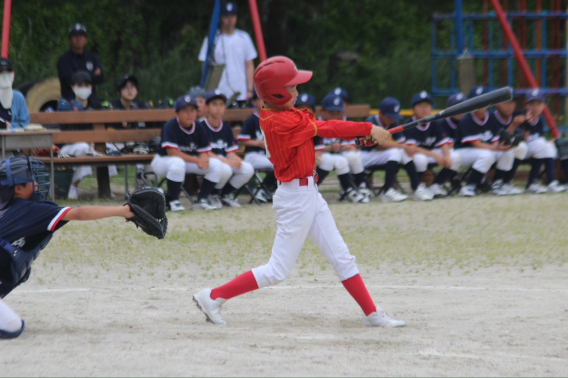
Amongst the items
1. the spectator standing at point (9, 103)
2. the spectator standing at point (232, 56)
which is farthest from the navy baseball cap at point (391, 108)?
the spectator standing at point (9, 103)

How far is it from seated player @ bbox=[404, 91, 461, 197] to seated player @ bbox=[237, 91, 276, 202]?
1933 mm

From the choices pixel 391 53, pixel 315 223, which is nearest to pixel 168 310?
pixel 315 223

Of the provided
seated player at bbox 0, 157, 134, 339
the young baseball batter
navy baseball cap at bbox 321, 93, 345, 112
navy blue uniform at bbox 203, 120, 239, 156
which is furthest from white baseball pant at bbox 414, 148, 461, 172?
seated player at bbox 0, 157, 134, 339

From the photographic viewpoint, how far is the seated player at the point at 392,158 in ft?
33.8

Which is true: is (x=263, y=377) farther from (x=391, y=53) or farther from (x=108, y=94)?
(x=391, y=53)

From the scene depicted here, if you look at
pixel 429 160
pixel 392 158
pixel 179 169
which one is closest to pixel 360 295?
pixel 179 169

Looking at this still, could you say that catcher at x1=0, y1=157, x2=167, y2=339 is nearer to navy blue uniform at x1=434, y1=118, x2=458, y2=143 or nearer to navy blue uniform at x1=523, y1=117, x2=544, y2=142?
navy blue uniform at x1=434, y1=118, x2=458, y2=143

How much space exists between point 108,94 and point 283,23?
4.75 meters

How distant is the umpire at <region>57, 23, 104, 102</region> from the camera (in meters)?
11.0

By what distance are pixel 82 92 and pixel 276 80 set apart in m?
6.75

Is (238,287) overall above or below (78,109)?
below

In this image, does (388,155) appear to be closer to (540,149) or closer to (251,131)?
(251,131)

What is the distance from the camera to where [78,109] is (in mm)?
10617

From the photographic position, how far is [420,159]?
10617 mm
